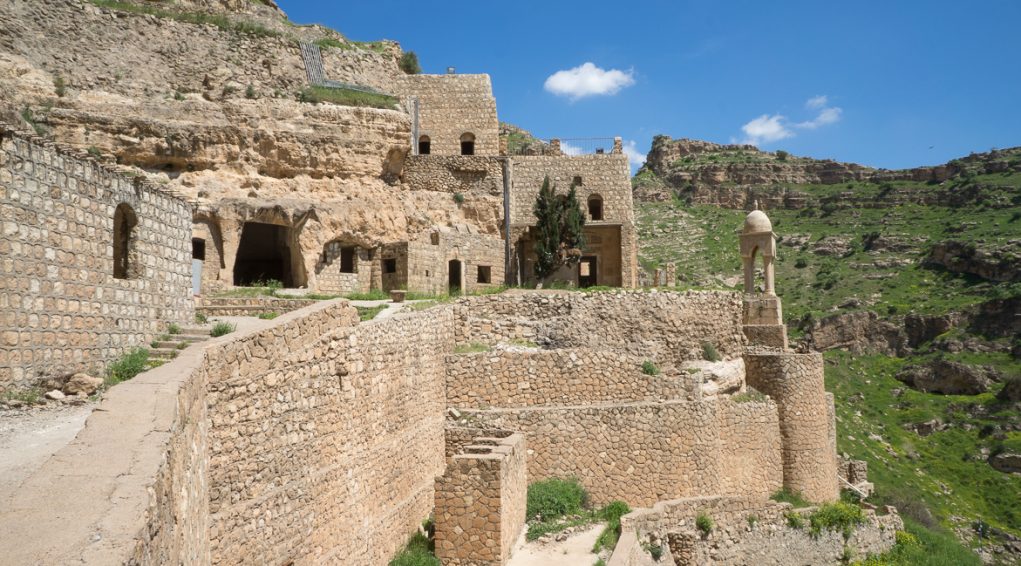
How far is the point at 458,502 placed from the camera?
34.4ft

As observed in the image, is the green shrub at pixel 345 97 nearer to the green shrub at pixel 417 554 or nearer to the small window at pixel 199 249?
the small window at pixel 199 249

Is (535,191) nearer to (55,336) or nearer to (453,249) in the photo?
(453,249)

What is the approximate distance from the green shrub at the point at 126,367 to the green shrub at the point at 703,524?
10653 mm

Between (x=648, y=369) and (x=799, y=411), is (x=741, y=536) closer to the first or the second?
(x=799, y=411)

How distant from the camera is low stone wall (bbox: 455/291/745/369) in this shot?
15023 millimetres

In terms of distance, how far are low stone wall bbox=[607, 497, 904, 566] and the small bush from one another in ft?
10.2

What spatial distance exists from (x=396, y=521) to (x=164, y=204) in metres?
5.27

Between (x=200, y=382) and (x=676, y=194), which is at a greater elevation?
(x=676, y=194)

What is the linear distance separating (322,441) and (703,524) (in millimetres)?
8647

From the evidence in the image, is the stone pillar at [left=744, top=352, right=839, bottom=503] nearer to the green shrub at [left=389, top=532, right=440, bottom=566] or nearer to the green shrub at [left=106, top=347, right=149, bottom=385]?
the green shrub at [left=389, top=532, right=440, bottom=566]

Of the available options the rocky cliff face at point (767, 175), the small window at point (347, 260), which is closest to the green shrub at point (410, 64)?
the small window at point (347, 260)

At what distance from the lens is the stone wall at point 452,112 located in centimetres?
2341

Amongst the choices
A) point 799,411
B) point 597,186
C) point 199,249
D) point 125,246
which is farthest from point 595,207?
point 125,246

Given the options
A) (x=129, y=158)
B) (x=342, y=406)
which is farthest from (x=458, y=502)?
(x=129, y=158)
